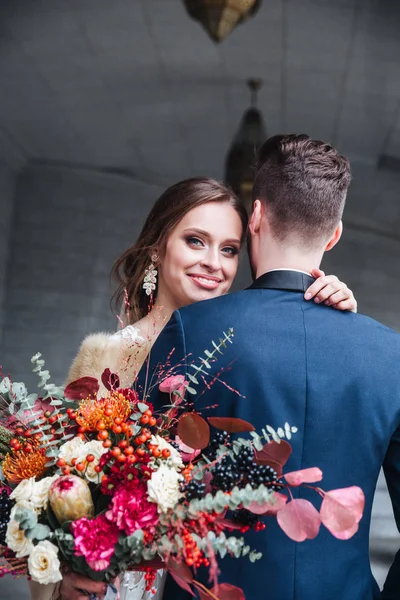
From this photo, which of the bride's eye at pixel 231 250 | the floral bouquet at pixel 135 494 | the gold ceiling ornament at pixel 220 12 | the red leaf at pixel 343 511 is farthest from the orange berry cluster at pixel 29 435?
the gold ceiling ornament at pixel 220 12

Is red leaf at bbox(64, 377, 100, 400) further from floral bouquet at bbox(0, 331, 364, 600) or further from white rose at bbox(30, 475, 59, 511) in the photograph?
white rose at bbox(30, 475, 59, 511)

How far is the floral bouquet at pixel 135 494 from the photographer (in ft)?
3.52

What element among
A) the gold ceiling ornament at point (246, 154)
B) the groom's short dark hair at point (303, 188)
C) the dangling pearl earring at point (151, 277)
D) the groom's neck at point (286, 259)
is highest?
the groom's short dark hair at point (303, 188)

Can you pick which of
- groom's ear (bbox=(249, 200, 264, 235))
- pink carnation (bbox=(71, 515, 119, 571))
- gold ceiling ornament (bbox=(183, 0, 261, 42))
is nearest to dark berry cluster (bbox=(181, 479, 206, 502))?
pink carnation (bbox=(71, 515, 119, 571))

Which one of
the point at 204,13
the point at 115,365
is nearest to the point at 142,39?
the point at 204,13

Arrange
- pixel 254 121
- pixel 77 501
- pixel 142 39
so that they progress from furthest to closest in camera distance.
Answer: pixel 254 121
pixel 142 39
pixel 77 501

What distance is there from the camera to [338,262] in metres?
8.84

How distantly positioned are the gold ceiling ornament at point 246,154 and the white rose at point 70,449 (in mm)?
3901

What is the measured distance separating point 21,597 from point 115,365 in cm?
262

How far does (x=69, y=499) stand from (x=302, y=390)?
0.47 m

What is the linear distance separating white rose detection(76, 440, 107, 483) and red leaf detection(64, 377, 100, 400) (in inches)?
5.6

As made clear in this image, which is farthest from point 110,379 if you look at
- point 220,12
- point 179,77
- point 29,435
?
point 179,77

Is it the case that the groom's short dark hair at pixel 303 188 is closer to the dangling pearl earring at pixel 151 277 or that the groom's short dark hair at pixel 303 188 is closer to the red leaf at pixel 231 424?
the red leaf at pixel 231 424

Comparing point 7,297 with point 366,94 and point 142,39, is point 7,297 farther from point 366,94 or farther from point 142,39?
point 366,94
